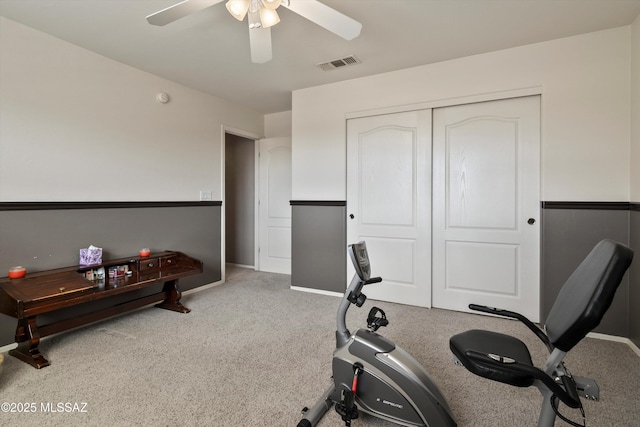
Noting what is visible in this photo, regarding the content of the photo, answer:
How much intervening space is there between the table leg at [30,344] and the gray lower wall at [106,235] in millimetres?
214

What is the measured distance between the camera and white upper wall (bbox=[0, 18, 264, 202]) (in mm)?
2395

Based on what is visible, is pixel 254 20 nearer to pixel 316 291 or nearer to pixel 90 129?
pixel 90 129

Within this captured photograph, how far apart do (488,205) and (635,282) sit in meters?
1.17

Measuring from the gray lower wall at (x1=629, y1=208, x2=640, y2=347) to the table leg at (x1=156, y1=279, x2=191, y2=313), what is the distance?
386cm

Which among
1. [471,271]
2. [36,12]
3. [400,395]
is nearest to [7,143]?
[36,12]

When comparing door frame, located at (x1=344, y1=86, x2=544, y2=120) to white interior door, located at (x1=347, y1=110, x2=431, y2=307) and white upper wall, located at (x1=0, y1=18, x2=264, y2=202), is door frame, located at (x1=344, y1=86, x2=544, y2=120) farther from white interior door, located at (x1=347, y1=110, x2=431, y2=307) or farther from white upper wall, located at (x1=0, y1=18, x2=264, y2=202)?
white upper wall, located at (x1=0, y1=18, x2=264, y2=202)

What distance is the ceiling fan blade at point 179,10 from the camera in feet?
5.54

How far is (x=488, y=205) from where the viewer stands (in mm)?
2969

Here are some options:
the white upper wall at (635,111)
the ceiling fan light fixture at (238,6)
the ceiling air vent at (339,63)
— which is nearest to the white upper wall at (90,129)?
the ceiling air vent at (339,63)

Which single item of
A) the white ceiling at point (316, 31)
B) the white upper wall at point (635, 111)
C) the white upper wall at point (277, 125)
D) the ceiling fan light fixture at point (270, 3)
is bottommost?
the white upper wall at point (635, 111)

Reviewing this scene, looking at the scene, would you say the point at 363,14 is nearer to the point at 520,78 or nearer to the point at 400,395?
the point at 520,78

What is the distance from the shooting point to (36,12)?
88.7 inches

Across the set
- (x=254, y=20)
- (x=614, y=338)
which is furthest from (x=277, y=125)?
(x=614, y=338)

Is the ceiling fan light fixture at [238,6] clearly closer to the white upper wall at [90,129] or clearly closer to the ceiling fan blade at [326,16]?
the ceiling fan blade at [326,16]
